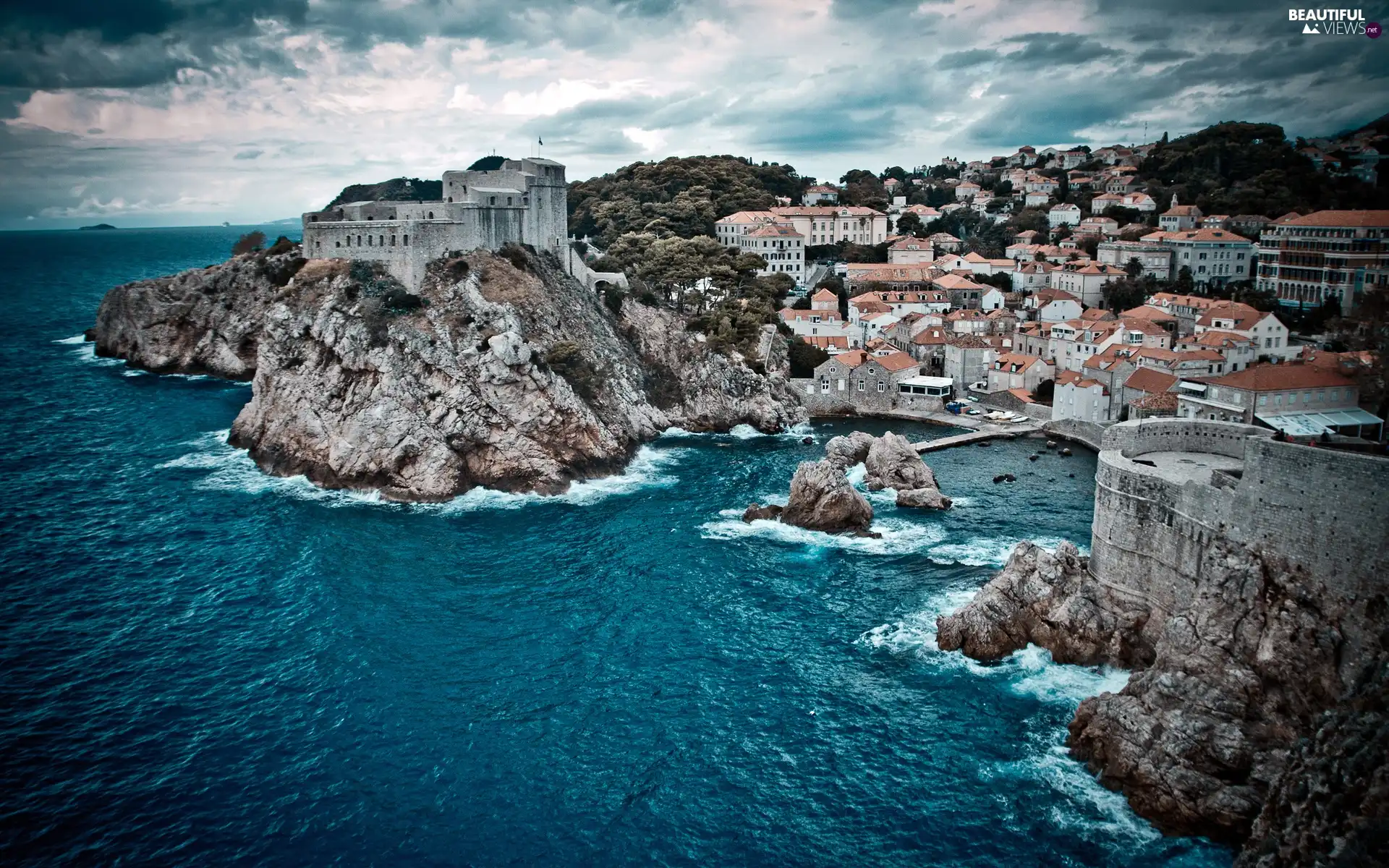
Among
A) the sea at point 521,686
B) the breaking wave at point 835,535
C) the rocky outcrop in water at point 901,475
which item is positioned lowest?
the sea at point 521,686

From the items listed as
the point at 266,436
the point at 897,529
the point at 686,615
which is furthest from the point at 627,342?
the point at 686,615

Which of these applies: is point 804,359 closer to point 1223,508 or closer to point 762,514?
point 762,514

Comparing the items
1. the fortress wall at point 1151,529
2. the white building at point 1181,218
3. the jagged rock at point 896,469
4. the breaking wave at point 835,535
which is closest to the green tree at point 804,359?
the jagged rock at point 896,469

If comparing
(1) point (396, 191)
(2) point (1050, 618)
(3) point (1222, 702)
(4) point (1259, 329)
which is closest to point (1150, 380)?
(4) point (1259, 329)

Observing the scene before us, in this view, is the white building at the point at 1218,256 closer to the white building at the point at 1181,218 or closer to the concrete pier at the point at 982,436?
the white building at the point at 1181,218

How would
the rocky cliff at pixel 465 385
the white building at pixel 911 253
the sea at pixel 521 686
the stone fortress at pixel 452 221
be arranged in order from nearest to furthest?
1. the sea at pixel 521 686
2. the rocky cliff at pixel 465 385
3. the stone fortress at pixel 452 221
4. the white building at pixel 911 253

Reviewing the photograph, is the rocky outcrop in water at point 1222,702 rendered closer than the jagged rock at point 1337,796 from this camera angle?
No
